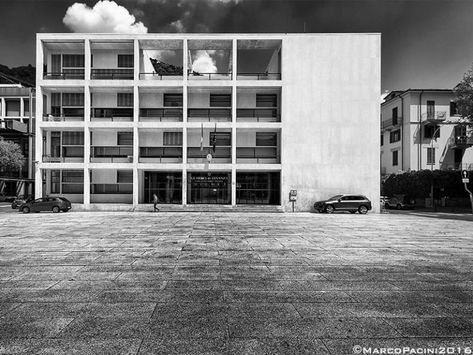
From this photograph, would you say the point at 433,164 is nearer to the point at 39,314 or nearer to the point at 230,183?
the point at 230,183

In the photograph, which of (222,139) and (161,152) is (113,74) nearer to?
(161,152)

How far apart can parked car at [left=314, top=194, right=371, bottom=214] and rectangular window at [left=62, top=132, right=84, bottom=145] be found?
79.5ft

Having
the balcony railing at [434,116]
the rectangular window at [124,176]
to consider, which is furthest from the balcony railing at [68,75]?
the balcony railing at [434,116]

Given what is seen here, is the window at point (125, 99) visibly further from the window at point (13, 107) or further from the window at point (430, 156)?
the window at point (430, 156)

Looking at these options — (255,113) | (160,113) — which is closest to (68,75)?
(160,113)

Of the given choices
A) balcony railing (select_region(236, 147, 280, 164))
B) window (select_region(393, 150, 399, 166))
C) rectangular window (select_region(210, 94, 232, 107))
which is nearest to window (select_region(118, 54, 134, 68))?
rectangular window (select_region(210, 94, 232, 107))

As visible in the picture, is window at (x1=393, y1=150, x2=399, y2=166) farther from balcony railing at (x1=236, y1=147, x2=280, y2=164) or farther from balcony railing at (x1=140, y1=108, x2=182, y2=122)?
balcony railing at (x1=140, y1=108, x2=182, y2=122)

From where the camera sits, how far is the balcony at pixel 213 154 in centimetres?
2981

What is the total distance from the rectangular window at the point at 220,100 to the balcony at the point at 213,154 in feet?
14.6

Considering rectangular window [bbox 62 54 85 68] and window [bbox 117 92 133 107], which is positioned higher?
rectangular window [bbox 62 54 85 68]

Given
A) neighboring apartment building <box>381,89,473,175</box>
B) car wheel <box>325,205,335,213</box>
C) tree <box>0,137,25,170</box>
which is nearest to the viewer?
car wheel <box>325,205,335,213</box>

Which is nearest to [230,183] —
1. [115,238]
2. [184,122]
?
[184,122]

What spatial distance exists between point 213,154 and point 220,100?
5.52 m

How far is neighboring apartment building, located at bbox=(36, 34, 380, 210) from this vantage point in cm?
2791
